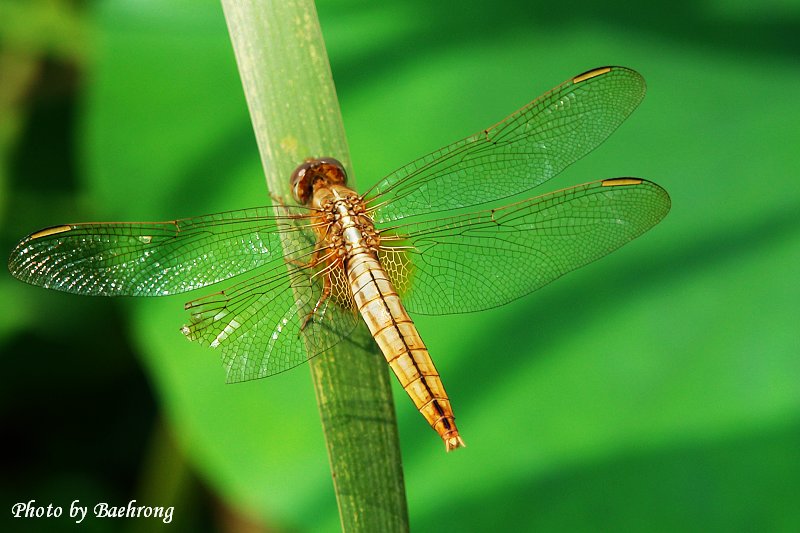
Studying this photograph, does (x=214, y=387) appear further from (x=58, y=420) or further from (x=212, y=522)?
(x=58, y=420)

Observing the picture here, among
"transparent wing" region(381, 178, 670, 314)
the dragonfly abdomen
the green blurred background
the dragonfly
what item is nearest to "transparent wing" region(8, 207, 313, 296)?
the dragonfly

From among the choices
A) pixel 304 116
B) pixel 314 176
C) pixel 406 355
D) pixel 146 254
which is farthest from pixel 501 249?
pixel 146 254

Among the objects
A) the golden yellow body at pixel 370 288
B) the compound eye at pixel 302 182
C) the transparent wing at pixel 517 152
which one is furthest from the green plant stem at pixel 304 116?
the transparent wing at pixel 517 152

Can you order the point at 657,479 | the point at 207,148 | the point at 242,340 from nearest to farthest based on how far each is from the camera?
1. the point at 242,340
2. the point at 657,479
3. the point at 207,148

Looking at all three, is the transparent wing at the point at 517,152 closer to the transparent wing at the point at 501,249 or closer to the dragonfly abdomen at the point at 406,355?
the transparent wing at the point at 501,249

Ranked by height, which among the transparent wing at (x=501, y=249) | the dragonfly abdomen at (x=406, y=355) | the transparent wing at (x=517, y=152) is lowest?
the dragonfly abdomen at (x=406, y=355)

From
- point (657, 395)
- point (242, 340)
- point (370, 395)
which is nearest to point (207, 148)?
point (242, 340)
